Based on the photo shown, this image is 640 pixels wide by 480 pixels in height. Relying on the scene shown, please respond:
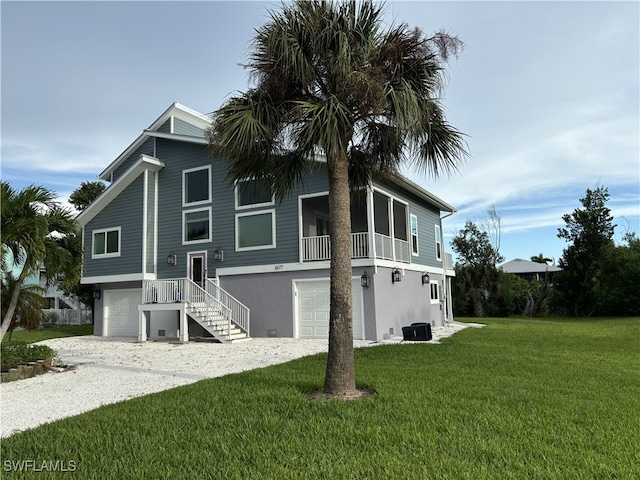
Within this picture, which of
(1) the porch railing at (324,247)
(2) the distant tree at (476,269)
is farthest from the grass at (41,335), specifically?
(2) the distant tree at (476,269)

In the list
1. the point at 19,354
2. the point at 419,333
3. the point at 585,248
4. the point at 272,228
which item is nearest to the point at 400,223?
the point at 272,228

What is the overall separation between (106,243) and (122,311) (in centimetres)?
283

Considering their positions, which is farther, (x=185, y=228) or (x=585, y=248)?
(x=585, y=248)

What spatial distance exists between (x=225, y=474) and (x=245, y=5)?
8.04 meters

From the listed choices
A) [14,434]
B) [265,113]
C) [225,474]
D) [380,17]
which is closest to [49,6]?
[265,113]

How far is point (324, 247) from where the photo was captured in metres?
14.9

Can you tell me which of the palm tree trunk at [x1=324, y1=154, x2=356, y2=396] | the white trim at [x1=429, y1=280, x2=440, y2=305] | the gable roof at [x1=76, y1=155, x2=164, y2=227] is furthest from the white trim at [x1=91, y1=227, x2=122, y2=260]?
the palm tree trunk at [x1=324, y1=154, x2=356, y2=396]

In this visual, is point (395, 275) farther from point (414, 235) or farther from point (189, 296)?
point (189, 296)

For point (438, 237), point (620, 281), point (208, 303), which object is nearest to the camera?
point (208, 303)

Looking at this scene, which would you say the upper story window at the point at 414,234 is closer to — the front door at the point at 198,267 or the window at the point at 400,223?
the window at the point at 400,223

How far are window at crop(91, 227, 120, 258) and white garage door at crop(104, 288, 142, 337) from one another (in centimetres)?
161

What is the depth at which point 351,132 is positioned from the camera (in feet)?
22.0

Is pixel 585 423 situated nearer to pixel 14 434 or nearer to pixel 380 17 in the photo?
pixel 380 17

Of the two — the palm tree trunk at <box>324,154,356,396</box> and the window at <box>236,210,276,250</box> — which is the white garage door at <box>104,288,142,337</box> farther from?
the palm tree trunk at <box>324,154,356,396</box>
